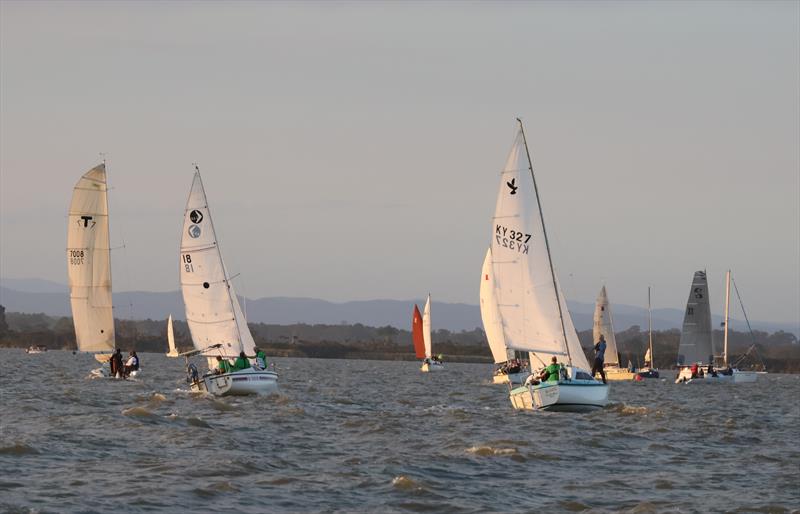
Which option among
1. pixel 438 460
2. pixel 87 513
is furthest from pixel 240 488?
pixel 438 460

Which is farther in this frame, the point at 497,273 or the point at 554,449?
the point at 497,273

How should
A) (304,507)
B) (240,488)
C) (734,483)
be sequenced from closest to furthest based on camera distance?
(304,507)
(240,488)
(734,483)

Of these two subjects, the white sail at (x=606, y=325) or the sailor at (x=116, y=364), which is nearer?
the sailor at (x=116, y=364)

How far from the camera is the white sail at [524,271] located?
46.5m

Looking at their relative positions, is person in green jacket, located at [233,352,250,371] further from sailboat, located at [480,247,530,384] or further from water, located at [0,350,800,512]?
sailboat, located at [480,247,530,384]

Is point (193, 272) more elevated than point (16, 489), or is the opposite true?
point (193, 272)

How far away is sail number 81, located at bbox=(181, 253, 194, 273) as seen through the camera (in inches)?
2200

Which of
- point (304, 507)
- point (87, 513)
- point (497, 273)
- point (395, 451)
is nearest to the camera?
point (87, 513)

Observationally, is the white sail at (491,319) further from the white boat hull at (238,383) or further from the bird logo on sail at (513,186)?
the bird logo on sail at (513,186)

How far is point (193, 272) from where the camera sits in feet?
183

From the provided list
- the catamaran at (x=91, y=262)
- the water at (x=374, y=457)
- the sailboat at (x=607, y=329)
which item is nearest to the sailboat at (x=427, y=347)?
the sailboat at (x=607, y=329)

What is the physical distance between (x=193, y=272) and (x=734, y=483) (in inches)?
1254

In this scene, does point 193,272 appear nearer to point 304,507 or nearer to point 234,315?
point 234,315

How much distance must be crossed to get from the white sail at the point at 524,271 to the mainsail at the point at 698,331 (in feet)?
199
